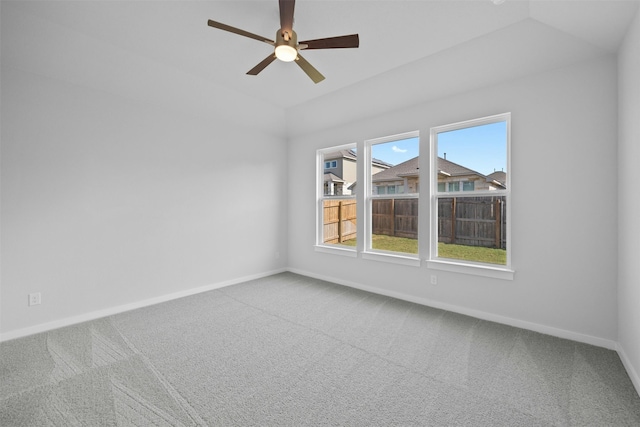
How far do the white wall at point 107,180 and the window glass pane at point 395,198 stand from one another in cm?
206

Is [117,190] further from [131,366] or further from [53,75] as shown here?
[131,366]

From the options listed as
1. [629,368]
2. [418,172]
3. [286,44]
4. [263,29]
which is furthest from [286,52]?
[629,368]

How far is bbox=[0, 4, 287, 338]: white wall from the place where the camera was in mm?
2559

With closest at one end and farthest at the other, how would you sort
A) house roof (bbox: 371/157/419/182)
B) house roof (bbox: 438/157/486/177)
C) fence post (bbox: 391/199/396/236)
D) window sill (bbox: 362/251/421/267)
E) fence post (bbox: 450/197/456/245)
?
house roof (bbox: 438/157/486/177)
fence post (bbox: 450/197/456/245)
window sill (bbox: 362/251/421/267)
house roof (bbox: 371/157/419/182)
fence post (bbox: 391/199/396/236)

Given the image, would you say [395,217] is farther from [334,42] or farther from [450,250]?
[334,42]

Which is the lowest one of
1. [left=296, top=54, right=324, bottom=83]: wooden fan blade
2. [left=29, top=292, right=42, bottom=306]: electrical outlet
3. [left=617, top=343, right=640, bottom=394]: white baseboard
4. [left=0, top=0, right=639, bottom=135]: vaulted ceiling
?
[left=617, top=343, right=640, bottom=394]: white baseboard

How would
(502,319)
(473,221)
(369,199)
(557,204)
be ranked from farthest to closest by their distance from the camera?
(369,199) → (473,221) → (502,319) → (557,204)

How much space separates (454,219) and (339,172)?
1980 mm

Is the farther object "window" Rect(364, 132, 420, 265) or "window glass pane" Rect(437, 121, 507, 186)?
"window" Rect(364, 132, 420, 265)

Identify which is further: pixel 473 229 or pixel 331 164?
pixel 331 164

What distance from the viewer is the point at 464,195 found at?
324cm

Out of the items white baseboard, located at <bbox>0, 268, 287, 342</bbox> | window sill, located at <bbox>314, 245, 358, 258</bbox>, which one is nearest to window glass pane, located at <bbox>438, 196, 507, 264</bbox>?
window sill, located at <bbox>314, 245, 358, 258</bbox>

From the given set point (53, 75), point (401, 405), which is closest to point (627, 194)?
point (401, 405)

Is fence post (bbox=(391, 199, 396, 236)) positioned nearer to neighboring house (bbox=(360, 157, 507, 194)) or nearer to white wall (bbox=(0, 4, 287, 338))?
neighboring house (bbox=(360, 157, 507, 194))
